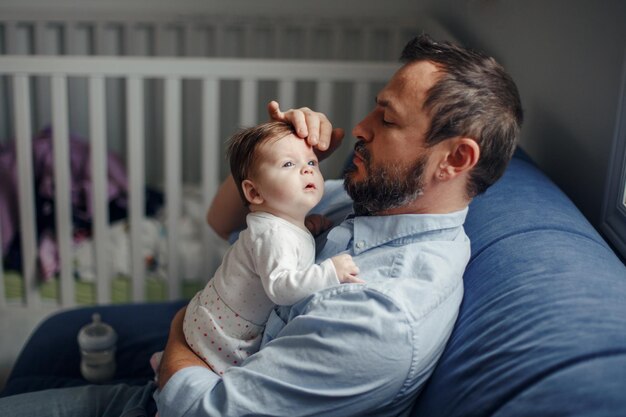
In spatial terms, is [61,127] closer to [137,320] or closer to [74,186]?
[74,186]

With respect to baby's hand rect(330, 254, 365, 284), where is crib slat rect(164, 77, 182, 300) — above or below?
below

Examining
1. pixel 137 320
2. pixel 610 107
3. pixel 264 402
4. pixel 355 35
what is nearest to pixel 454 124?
pixel 610 107

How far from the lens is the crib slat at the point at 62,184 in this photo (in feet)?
7.00

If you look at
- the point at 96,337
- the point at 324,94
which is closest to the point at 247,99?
the point at 324,94

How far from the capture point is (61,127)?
2162 mm

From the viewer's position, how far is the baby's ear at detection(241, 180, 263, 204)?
1.22 metres

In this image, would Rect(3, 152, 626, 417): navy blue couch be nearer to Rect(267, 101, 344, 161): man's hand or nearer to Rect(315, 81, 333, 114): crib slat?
Rect(267, 101, 344, 161): man's hand

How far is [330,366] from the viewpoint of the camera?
3.32 feet

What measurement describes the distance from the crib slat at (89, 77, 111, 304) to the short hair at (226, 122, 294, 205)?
100cm

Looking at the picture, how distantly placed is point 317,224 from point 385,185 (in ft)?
0.74

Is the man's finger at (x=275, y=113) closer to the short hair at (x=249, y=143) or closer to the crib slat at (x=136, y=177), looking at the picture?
the short hair at (x=249, y=143)

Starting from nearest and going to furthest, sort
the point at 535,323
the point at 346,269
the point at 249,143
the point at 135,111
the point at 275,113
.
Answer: the point at 535,323 → the point at 346,269 → the point at 249,143 → the point at 275,113 → the point at 135,111

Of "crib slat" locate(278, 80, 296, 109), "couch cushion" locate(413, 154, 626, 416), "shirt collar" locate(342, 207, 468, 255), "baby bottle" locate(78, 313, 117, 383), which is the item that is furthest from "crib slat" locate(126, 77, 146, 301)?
"couch cushion" locate(413, 154, 626, 416)

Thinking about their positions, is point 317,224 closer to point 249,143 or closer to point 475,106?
point 249,143
